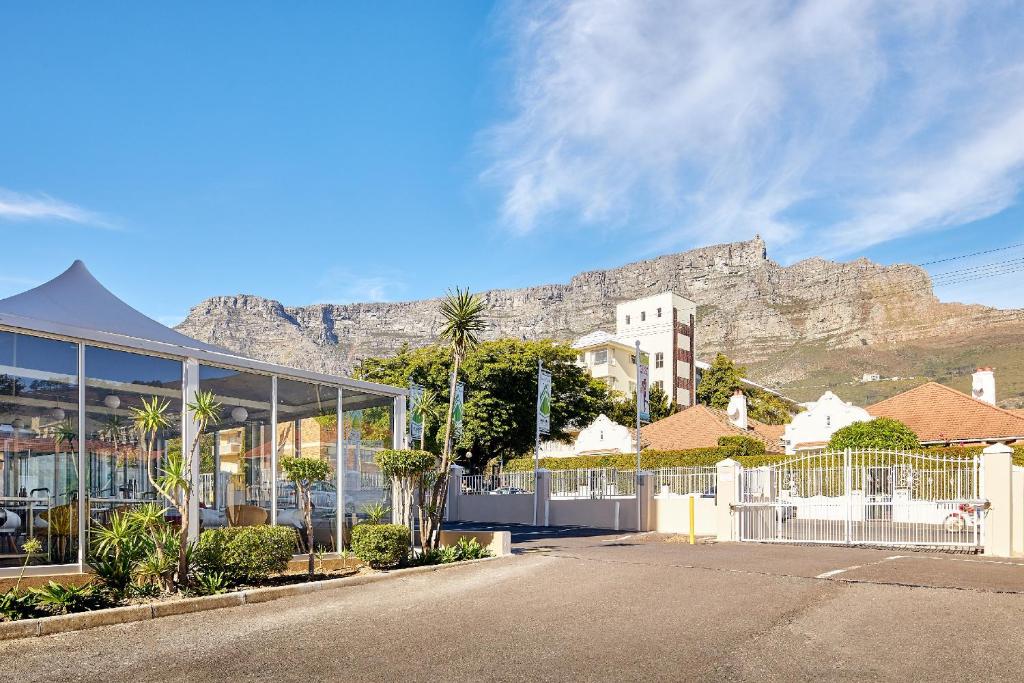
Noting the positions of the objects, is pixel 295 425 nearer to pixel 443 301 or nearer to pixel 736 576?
pixel 443 301

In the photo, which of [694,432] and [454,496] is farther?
[694,432]

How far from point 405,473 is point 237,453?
2645mm

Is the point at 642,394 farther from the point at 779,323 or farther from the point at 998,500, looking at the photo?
the point at 779,323

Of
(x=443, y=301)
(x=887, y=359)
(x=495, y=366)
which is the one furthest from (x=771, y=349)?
(x=443, y=301)

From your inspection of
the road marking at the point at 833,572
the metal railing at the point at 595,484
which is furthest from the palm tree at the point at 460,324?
the metal railing at the point at 595,484

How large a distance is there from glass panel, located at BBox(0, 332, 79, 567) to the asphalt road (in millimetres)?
2549

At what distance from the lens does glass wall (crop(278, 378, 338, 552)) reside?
13945mm

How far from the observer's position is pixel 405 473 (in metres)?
14.8

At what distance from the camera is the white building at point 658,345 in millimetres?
81750

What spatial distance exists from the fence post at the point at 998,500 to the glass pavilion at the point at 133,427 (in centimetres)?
1099

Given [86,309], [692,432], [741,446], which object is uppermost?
[86,309]

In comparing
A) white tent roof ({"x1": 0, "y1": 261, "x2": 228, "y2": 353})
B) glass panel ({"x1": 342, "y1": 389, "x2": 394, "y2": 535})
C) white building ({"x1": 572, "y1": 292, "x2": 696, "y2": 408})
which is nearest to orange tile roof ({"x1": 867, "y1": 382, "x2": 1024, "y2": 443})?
glass panel ({"x1": 342, "y1": 389, "x2": 394, "y2": 535})

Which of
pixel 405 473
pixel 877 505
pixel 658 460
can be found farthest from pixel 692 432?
pixel 405 473

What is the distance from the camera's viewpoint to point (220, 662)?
7359mm
